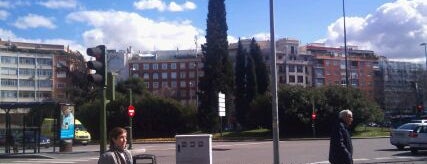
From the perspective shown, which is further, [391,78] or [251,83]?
[391,78]

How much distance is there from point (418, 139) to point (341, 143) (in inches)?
712

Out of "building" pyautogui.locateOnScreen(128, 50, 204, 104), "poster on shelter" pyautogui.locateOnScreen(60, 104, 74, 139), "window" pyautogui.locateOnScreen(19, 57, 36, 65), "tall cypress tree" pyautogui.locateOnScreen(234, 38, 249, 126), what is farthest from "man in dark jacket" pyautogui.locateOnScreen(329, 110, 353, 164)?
"building" pyautogui.locateOnScreen(128, 50, 204, 104)

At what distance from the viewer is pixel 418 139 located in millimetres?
25672

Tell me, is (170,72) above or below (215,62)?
above

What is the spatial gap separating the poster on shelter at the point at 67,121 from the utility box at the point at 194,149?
1993 cm

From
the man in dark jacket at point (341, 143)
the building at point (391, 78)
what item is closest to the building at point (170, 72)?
the building at point (391, 78)

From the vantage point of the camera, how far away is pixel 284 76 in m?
128

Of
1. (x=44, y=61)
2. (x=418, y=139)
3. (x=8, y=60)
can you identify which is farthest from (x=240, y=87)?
(x=418, y=139)

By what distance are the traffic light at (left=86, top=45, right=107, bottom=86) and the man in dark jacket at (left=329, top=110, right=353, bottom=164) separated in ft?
15.1

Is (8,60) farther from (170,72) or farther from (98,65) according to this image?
(98,65)

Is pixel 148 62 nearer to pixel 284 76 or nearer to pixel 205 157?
pixel 284 76

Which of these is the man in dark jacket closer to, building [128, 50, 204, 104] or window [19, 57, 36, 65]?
window [19, 57, 36, 65]

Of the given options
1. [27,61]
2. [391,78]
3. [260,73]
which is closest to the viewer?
[260,73]

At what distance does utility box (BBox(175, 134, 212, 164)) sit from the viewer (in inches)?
480
